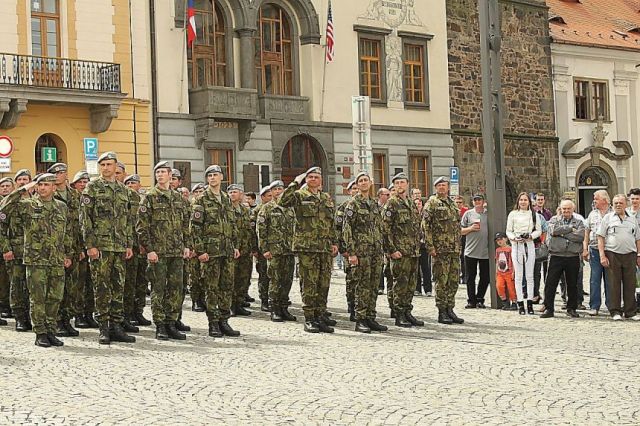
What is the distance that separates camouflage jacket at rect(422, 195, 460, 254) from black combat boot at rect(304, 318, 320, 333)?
2.21 metres

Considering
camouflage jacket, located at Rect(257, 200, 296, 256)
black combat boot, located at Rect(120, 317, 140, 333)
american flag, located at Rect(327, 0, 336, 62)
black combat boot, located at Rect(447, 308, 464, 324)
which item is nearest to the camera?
black combat boot, located at Rect(120, 317, 140, 333)

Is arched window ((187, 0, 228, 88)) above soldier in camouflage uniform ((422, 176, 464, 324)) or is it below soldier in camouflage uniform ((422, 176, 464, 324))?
above

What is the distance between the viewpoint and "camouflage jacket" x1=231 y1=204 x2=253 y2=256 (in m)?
16.9

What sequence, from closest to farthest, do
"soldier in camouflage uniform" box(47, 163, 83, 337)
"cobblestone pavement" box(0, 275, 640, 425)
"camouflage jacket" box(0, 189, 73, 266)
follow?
1. "cobblestone pavement" box(0, 275, 640, 425)
2. "camouflage jacket" box(0, 189, 73, 266)
3. "soldier in camouflage uniform" box(47, 163, 83, 337)

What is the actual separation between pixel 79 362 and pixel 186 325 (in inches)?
140

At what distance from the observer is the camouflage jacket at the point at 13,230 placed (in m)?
14.2

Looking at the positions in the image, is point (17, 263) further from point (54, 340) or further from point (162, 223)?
point (162, 223)

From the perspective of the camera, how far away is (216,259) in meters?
13.6

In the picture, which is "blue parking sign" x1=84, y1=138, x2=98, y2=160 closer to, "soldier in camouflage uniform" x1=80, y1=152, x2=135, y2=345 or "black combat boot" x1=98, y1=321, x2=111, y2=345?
"soldier in camouflage uniform" x1=80, y1=152, x2=135, y2=345

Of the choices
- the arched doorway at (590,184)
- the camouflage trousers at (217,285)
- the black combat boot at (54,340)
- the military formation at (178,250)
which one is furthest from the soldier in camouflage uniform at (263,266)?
the arched doorway at (590,184)

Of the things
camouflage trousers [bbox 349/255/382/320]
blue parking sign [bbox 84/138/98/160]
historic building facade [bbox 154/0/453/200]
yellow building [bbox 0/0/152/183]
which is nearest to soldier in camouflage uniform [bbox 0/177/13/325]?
camouflage trousers [bbox 349/255/382/320]

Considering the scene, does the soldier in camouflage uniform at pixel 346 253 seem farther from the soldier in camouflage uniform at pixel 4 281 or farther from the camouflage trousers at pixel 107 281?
the soldier in camouflage uniform at pixel 4 281

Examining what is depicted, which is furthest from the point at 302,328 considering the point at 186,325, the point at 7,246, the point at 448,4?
→ the point at 448,4

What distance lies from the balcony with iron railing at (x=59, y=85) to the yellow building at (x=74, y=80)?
0.02m
